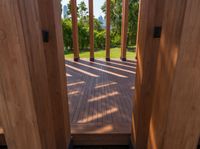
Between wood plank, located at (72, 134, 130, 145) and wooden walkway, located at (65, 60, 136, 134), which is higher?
wooden walkway, located at (65, 60, 136, 134)

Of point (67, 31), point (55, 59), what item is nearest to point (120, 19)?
point (67, 31)

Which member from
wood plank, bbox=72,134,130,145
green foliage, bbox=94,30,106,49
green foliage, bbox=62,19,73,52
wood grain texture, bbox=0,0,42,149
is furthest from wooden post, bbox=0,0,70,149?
green foliage, bbox=94,30,106,49

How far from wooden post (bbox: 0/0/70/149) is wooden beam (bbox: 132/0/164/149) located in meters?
0.81

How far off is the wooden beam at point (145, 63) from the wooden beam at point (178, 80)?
0.31 metres

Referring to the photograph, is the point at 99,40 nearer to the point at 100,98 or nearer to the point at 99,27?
the point at 99,27

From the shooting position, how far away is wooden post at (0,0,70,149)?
732mm

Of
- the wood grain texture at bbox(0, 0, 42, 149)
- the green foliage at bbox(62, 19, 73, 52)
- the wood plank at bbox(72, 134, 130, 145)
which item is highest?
the green foliage at bbox(62, 19, 73, 52)

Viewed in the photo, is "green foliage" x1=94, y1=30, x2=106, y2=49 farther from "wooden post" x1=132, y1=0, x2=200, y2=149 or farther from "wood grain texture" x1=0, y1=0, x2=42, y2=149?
"wood grain texture" x1=0, y1=0, x2=42, y2=149

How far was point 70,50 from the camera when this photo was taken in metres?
9.42

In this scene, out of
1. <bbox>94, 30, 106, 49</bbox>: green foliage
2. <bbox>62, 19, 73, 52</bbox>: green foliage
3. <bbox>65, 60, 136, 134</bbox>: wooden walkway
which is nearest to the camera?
<bbox>65, 60, 136, 134</bbox>: wooden walkway

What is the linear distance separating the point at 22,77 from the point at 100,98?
6.60 feet

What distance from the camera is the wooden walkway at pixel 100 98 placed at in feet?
6.55

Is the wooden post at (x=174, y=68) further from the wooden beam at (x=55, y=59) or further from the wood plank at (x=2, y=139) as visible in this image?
the wood plank at (x=2, y=139)

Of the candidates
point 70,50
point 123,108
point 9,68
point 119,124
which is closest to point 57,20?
point 9,68
